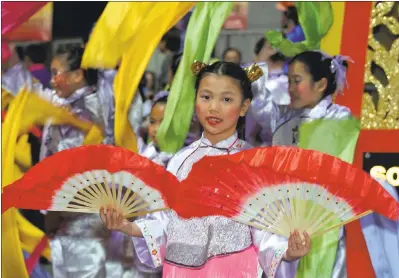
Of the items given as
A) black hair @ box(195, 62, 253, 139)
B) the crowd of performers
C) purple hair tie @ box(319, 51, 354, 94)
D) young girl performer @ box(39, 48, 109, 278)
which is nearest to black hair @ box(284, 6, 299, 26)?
the crowd of performers

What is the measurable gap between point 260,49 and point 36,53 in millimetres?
1070

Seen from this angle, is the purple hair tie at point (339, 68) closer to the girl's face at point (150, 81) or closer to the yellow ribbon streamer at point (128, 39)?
the yellow ribbon streamer at point (128, 39)

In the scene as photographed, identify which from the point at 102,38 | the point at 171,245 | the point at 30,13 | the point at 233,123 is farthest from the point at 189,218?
the point at 30,13

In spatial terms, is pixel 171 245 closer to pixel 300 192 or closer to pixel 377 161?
pixel 300 192

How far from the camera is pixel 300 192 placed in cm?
233

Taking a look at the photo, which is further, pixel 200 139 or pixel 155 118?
pixel 155 118

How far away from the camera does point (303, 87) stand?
10.5ft

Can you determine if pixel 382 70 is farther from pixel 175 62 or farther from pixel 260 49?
pixel 175 62

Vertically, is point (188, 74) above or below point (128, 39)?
below

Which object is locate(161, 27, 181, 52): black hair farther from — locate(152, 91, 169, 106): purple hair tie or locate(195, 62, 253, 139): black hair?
locate(195, 62, 253, 139): black hair

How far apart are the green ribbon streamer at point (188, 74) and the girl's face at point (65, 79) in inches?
20.9

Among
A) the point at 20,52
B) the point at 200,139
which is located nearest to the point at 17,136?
the point at 20,52

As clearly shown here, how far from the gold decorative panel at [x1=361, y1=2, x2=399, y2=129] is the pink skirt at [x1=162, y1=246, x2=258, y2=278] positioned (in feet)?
3.13

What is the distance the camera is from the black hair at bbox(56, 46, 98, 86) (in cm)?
350
